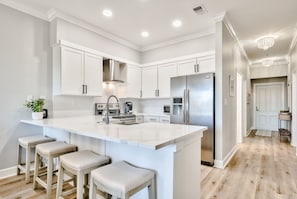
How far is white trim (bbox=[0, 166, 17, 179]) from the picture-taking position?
2.74 meters

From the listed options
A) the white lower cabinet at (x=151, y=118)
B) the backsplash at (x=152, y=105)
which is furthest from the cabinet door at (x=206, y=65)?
the white lower cabinet at (x=151, y=118)

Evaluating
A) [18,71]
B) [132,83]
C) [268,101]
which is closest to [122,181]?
[18,71]

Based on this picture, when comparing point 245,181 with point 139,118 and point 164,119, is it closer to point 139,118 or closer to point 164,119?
point 164,119

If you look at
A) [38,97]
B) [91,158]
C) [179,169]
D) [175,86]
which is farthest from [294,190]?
[38,97]

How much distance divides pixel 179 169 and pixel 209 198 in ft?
3.48

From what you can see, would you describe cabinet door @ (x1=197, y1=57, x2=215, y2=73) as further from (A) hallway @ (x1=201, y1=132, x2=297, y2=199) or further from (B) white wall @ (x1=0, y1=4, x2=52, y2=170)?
(B) white wall @ (x1=0, y1=4, x2=52, y2=170)

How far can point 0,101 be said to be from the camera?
2729mm

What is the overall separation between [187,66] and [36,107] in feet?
10.8

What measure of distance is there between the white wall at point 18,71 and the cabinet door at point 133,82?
6.31 feet

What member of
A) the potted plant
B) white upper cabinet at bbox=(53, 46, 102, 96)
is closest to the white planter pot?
the potted plant

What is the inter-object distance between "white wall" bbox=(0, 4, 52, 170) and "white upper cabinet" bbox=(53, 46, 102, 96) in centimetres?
25

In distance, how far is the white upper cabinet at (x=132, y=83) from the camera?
4.62 meters

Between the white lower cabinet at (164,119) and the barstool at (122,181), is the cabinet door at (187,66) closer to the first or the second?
the white lower cabinet at (164,119)

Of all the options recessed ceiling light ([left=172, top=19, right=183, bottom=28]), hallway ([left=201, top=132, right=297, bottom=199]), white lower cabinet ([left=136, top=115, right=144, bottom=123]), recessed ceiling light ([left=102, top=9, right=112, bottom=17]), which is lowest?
hallway ([left=201, top=132, right=297, bottom=199])
